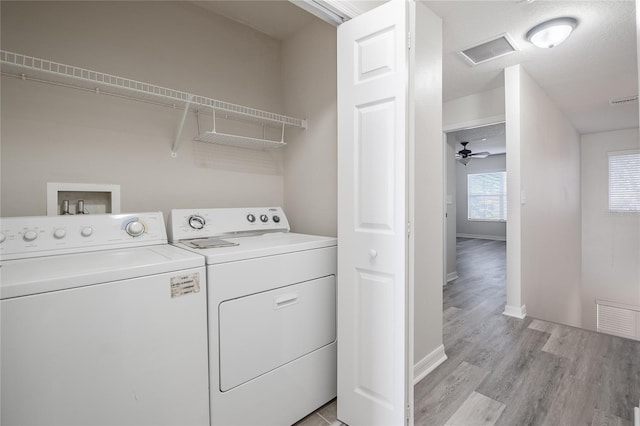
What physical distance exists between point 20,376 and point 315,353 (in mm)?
1129

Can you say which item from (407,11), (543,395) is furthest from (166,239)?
(543,395)

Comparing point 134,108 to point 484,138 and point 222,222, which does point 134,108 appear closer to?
point 222,222

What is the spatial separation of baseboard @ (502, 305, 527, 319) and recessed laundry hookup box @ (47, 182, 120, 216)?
3.34 meters

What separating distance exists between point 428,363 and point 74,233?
2.12 meters

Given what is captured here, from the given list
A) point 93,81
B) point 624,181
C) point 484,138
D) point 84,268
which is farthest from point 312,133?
point 624,181

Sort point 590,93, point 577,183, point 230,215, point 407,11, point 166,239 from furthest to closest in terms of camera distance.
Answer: point 577,183, point 590,93, point 230,215, point 166,239, point 407,11

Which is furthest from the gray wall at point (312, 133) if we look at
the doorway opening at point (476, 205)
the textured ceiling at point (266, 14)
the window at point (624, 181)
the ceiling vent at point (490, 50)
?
the window at point (624, 181)

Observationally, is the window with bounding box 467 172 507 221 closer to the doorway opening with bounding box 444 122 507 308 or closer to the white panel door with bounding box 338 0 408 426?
the doorway opening with bounding box 444 122 507 308

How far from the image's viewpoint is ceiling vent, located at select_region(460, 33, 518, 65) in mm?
2424

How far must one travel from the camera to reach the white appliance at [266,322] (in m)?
1.25

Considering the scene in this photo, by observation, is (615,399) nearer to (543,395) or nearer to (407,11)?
(543,395)

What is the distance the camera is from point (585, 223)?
5.79 metres

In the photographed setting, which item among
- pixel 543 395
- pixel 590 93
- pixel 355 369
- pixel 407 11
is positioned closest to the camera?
pixel 407 11

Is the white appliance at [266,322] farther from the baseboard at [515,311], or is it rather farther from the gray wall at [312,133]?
the baseboard at [515,311]
